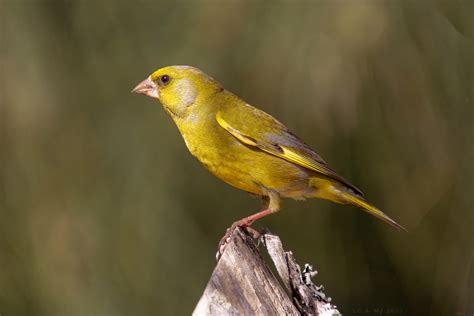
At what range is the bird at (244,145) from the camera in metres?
2.82

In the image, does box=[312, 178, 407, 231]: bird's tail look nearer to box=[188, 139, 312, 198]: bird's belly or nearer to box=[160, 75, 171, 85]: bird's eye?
box=[188, 139, 312, 198]: bird's belly

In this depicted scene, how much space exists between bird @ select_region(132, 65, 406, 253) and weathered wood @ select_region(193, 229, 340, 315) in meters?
0.45

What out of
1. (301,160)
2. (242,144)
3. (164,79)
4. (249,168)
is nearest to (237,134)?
(242,144)

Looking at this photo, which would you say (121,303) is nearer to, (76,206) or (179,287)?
(179,287)

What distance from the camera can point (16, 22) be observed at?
344 centimetres

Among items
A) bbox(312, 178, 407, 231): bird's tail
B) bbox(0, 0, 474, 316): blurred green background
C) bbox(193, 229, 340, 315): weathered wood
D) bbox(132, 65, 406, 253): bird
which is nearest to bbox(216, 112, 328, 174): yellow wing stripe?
bbox(132, 65, 406, 253): bird

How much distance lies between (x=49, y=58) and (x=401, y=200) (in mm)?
1708

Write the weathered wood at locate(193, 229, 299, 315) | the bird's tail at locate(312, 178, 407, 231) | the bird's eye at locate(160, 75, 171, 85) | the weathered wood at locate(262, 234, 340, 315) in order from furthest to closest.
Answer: the bird's eye at locate(160, 75, 171, 85), the bird's tail at locate(312, 178, 407, 231), the weathered wood at locate(262, 234, 340, 315), the weathered wood at locate(193, 229, 299, 315)

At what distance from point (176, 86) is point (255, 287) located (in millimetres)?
1219

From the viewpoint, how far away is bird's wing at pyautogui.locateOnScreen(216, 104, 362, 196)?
9.45 feet

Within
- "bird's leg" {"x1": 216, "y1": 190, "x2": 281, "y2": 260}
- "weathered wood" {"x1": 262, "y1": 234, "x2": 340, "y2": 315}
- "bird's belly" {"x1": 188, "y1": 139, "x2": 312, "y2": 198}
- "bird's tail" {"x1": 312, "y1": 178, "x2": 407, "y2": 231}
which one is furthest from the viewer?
"bird's tail" {"x1": 312, "y1": 178, "x2": 407, "y2": 231}

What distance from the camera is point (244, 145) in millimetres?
2871

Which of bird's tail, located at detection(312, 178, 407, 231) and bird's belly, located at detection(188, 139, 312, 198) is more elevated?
bird's belly, located at detection(188, 139, 312, 198)

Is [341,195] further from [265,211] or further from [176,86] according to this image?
[176,86]
